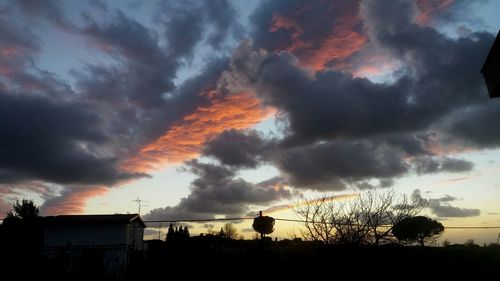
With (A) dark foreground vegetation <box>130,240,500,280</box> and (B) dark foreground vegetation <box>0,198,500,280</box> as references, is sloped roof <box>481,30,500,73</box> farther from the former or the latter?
(A) dark foreground vegetation <box>130,240,500,280</box>

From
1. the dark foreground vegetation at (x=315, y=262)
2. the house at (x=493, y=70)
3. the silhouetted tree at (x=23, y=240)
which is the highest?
the house at (x=493, y=70)

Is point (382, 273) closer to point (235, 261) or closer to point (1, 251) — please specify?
point (235, 261)

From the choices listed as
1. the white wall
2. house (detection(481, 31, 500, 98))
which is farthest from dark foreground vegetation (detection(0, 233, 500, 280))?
the white wall

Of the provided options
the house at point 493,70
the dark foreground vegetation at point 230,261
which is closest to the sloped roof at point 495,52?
the house at point 493,70

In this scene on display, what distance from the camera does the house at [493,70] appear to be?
2629 mm

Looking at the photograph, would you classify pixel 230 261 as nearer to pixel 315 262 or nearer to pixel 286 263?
pixel 286 263

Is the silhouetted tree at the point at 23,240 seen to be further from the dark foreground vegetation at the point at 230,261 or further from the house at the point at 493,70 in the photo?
the house at the point at 493,70

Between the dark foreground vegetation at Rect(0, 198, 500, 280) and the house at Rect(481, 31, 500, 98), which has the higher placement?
the house at Rect(481, 31, 500, 98)

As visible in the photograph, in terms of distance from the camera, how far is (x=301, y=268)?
10.6 meters

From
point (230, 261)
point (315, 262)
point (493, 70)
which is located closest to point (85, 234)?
point (230, 261)

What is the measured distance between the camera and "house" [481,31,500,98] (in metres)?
2.63

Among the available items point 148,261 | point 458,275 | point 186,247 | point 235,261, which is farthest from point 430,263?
point 148,261

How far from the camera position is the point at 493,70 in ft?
8.96

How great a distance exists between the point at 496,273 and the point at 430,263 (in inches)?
83.6
